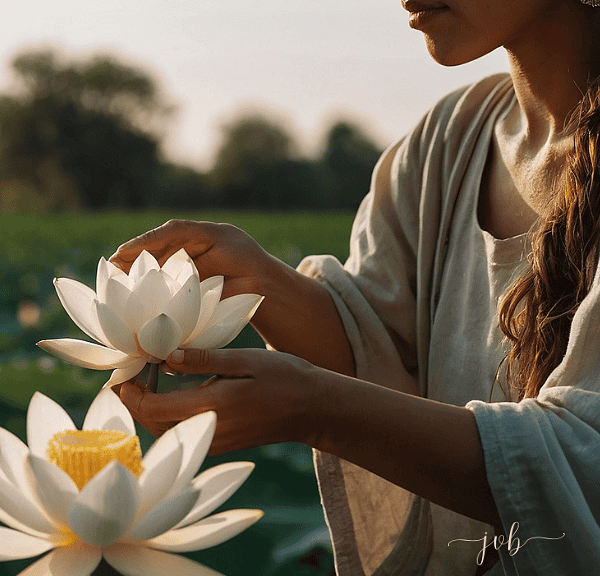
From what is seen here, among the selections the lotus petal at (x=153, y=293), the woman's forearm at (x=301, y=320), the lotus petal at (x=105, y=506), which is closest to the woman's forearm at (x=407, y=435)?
the lotus petal at (x=153, y=293)

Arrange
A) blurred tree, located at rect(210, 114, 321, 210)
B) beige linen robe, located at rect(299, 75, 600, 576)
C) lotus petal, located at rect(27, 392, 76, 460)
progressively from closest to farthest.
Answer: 1. lotus petal, located at rect(27, 392, 76, 460)
2. beige linen robe, located at rect(299, 75, 600, 576)
3. blurred tree, located at rect(210, 114, 321, 210)

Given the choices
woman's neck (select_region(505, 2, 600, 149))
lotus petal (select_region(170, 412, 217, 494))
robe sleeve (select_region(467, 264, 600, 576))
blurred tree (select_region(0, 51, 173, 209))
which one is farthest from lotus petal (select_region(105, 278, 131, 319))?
blurred tree (select_region(0, 51, 173, 209))

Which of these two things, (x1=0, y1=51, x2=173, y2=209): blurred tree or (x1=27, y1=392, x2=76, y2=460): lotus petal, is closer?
(x1=27, y1=392, x2=76, y2=460): lotus petal

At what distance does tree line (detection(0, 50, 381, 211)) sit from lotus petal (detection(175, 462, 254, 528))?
36.2 m

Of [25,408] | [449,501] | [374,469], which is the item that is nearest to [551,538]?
[449,501]

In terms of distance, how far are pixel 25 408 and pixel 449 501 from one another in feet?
5.77

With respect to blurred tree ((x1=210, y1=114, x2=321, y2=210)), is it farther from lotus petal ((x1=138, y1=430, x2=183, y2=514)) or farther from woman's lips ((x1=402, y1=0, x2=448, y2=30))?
lotus petal ((x1=138, y1=430, x2=183, y2=514))

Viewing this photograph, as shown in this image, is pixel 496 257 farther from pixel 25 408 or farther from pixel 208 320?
pixel 25 408

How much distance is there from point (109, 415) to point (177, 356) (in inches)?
4.0

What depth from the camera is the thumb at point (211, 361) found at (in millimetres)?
842

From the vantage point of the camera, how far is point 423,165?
164 centimetres

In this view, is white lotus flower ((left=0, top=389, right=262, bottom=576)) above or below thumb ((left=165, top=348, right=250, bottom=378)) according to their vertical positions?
below

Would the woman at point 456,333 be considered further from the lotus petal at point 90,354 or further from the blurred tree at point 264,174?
the blurred tree at point 264,174

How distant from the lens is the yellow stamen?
707 millimetres
